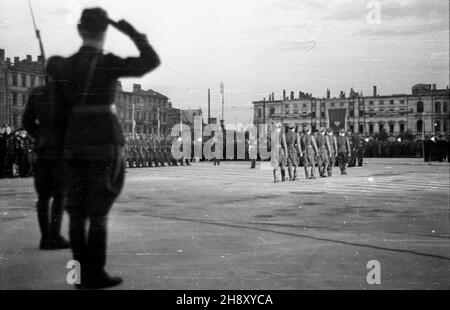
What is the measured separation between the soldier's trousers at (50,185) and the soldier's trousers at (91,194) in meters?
0.06

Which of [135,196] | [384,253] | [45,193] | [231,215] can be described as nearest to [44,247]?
[45,193]

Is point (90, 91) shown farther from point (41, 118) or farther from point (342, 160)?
point (342, 160)

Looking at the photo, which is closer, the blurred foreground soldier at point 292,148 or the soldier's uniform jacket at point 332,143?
the blurred foreground soldier at point 292,148

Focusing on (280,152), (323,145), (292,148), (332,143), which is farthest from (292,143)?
(332,143)

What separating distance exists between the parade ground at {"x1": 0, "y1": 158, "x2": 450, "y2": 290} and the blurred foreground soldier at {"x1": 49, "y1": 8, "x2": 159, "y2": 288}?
42 centimetres

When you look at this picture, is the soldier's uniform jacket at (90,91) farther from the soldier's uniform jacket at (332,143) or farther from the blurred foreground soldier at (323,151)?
the soldier's uniform jacket at (332,143)

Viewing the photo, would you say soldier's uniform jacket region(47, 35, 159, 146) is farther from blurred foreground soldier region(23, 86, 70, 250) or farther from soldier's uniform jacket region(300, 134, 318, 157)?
soldier's uniform jacket region(300, 134, 318, 157)

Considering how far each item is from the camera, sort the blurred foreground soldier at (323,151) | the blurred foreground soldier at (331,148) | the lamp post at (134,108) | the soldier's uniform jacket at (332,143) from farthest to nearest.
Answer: the soldier's uniform jacket at (332,143) → the blurred foreground soldier at (331,148) → the blurred foreground soldier at (323,151) → the lamp post at (134,108)

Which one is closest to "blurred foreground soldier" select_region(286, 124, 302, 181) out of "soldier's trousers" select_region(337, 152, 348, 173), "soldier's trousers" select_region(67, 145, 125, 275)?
"soldier's trousers" select_region(337, 152, 348, 173)

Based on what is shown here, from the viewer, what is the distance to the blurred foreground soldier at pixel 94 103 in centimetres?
260

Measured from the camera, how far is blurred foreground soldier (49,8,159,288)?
2.60 m

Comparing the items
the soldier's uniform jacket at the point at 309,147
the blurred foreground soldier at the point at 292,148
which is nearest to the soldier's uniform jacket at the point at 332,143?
the soldier's uniform jacket at the point at 309,147

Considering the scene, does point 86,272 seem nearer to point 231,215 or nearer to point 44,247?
point 44,247

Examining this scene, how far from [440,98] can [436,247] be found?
160 centimetres
